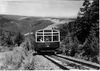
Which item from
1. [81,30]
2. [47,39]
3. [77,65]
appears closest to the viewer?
[77,65]

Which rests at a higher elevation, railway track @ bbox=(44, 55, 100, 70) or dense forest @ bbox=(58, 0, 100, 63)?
dense forest @ bbox=(58, 0, 100, 63)

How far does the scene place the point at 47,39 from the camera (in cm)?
1390

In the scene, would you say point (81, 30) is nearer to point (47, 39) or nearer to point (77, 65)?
point (47, 39)

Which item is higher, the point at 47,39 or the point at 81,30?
the point at 81,30

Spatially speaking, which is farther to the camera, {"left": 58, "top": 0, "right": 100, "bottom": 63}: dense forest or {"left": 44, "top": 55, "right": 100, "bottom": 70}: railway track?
{"left": 58, "top": 0, "right": 100, "bottom": 63}: dense forest

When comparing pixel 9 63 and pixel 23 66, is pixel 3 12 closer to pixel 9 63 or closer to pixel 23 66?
pixel 9 63

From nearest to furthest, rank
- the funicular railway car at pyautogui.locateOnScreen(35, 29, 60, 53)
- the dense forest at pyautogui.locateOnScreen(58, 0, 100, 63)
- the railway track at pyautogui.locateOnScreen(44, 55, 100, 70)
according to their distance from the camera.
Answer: the railway track at pyautogui.locateOnScreen(44, 55, 100, 70)
the dense forest at pyautogui.locateOnScreen(58, 0, 100, 63)
the funicular railway car at pyautogui.locateOnScreen(35, 29, 60, 53)

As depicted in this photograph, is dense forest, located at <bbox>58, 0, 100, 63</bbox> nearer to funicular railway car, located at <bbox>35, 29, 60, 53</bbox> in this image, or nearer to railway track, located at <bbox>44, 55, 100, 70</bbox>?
funicular railway car, located at <bbox>35, 29, 60, 53</bbox>

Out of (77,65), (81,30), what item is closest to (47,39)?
(81,30)

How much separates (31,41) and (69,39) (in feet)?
9.14

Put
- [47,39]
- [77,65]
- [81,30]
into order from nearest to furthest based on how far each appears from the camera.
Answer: [77,65], [81,30], [47,39]

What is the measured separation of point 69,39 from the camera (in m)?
14.4

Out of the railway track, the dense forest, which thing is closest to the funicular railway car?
the dense forest

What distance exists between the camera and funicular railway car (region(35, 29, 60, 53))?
1374cm
